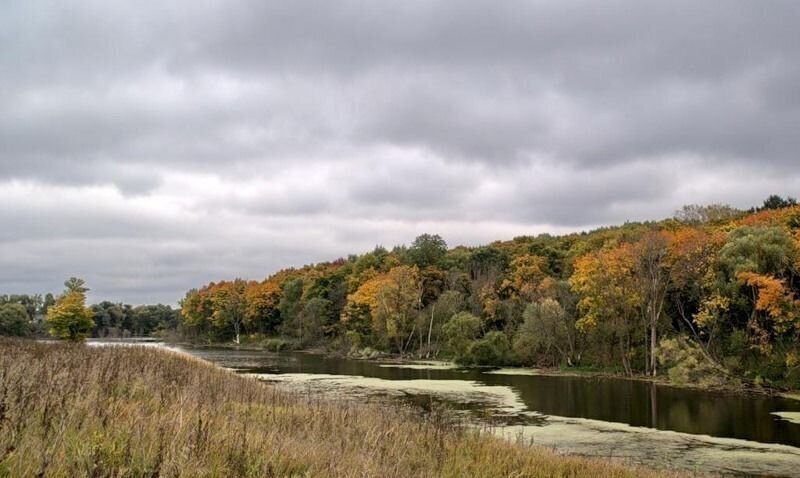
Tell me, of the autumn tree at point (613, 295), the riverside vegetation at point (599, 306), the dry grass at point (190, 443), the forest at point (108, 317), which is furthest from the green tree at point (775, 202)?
the forest at point (108, 317)

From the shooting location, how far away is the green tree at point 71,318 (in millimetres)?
53906

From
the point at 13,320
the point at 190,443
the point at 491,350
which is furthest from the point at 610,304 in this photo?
the point at 13,320

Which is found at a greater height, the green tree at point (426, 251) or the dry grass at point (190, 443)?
the green tree at point (426, 251)

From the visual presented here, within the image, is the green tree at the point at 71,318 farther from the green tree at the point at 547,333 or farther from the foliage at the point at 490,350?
the green tree at the point at 547,333

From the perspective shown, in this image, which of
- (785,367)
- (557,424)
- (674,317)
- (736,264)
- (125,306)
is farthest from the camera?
(125,306)

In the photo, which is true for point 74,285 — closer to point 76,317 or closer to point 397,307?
point 76,317

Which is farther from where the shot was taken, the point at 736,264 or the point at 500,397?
the point at 736,264

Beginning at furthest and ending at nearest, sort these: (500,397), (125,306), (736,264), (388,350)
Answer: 1. (125,306)
2. (388,350)
3. (736,264)
4. (500,397)

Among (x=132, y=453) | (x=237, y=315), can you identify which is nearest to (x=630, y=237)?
(x=132, y=453)

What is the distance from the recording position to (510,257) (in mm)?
86125

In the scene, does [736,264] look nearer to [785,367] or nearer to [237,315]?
[785,367]

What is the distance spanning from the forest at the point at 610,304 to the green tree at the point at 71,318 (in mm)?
36085

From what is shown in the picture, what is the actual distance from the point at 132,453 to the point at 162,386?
25.3 feet

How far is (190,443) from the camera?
6.75 m
